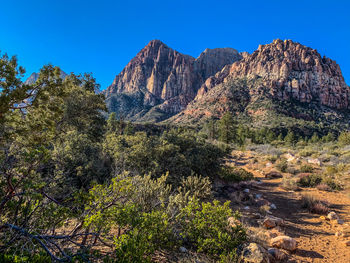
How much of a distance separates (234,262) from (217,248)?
1.25 feet

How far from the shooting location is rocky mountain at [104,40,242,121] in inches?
5502

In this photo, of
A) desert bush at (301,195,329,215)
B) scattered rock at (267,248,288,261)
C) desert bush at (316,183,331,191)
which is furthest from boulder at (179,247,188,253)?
desert bush at (316,183,331,191)

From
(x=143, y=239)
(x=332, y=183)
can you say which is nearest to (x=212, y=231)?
(x=143, y=239)

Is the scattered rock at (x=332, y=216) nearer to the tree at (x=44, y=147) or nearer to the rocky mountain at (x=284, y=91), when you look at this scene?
the tree at (x=44, y=147)

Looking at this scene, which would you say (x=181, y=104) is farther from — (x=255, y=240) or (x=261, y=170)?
(x=255, y=240)

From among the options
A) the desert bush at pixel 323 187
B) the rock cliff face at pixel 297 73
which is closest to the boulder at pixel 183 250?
the desert bush at pixel 323 187

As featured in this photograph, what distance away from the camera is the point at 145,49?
634 feet

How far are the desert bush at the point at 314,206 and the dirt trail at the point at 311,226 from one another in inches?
9.4

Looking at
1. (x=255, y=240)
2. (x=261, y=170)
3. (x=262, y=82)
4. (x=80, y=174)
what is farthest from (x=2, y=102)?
(x=262, y=82)

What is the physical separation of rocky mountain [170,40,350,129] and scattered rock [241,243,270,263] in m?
68.7

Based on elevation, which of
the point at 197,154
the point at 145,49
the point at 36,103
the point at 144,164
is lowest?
the point at 144,164

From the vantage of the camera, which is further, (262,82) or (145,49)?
(145,49)

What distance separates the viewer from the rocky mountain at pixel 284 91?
249ft

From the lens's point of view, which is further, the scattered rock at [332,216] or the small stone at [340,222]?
the scattered rock at [332,216]
